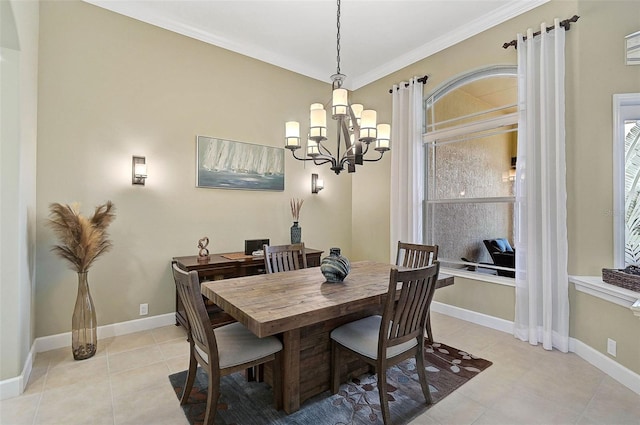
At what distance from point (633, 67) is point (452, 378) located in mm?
3079

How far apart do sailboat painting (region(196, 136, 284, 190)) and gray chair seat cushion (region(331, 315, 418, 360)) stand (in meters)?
2.47

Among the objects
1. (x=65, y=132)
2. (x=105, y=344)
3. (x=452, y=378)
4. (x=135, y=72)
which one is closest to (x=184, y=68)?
(x=135, y=72)

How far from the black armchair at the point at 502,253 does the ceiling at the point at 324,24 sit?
2302 mm

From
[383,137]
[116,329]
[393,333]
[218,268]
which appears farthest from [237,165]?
[393,333]

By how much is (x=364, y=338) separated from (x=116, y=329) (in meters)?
2.73

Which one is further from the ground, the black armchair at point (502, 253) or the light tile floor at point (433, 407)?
the black armchair at point (502, 253)

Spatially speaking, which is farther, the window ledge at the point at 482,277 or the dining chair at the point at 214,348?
the window ledge at the point at 482,277

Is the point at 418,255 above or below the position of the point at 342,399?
above

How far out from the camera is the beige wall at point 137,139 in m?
2.90

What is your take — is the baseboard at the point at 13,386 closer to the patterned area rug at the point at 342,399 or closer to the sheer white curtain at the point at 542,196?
the patterned area rug at the point at 342,399

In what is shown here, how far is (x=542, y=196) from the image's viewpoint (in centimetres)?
296

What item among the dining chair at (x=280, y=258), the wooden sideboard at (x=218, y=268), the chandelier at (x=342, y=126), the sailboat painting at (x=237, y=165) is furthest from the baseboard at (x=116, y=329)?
the chandelier at (x=342, y=126)

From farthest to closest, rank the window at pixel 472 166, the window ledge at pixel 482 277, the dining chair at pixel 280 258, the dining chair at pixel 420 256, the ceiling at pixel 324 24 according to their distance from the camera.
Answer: the window at pixel 472 166 < the window ledge at pixel 482 277 < the ceiling at pixel 324 24 < the dining chair at pixel 420 256 < the dining chair at pixel 280 258

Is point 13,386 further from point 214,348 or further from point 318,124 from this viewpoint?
point 318,124
